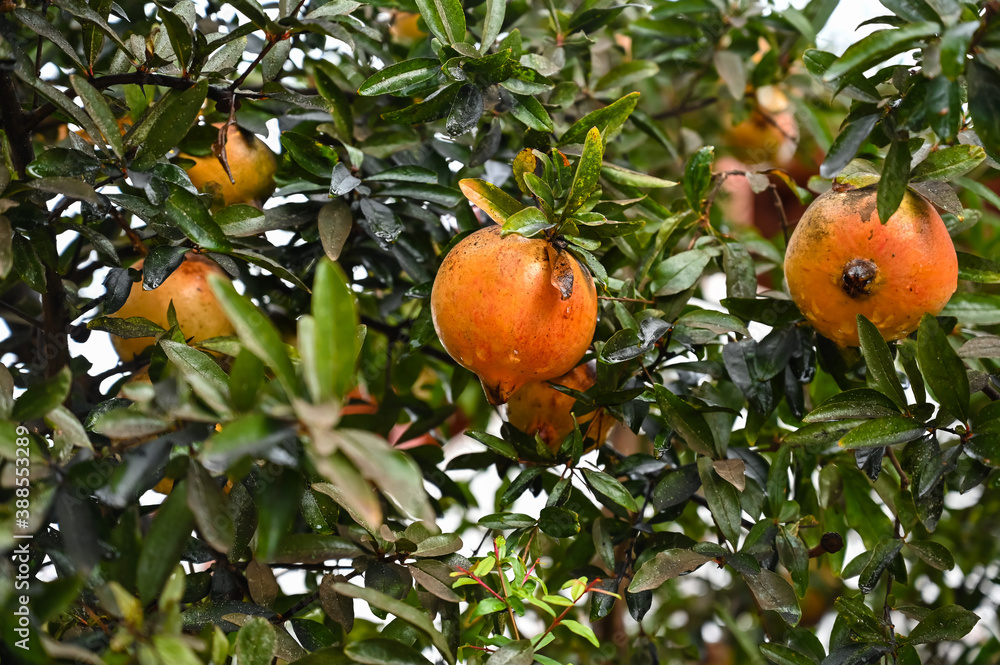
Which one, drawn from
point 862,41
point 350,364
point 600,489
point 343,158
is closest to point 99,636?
point 350,364

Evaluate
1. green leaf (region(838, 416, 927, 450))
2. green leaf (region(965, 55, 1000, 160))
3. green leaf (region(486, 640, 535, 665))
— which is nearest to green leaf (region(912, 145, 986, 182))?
green leaf (region(965, 55, 1000, 160))

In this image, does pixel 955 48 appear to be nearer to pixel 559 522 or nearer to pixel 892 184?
pixel 892 184

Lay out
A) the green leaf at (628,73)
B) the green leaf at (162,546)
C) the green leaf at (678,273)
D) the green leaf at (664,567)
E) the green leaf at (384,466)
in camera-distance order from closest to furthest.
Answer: the green leaf at (384,466) < the green leaf at (162,546) < the green leaf at (664,567) < the green leaf at (678,273) < the green leaf at (628,73)

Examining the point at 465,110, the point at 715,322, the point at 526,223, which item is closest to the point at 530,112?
the point at 465,110

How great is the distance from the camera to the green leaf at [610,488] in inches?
30.2

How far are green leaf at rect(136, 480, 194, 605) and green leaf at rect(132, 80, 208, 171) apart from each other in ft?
1.08

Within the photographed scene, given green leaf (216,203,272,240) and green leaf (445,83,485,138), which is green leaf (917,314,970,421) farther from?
green leaf (216,203,272,240)

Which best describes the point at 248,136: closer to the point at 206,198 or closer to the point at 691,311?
the point at 206,198

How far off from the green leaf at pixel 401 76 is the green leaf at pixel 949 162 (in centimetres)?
48

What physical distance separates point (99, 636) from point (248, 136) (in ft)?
2.05

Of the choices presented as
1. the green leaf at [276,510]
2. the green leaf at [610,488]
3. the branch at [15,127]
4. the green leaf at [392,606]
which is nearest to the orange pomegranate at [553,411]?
the green leaf at [610,488]

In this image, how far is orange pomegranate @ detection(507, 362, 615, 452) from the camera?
88 cm

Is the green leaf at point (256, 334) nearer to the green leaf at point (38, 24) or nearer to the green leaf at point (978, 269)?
the green leaf at point (38, 24)

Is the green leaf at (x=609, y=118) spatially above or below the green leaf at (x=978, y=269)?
above
